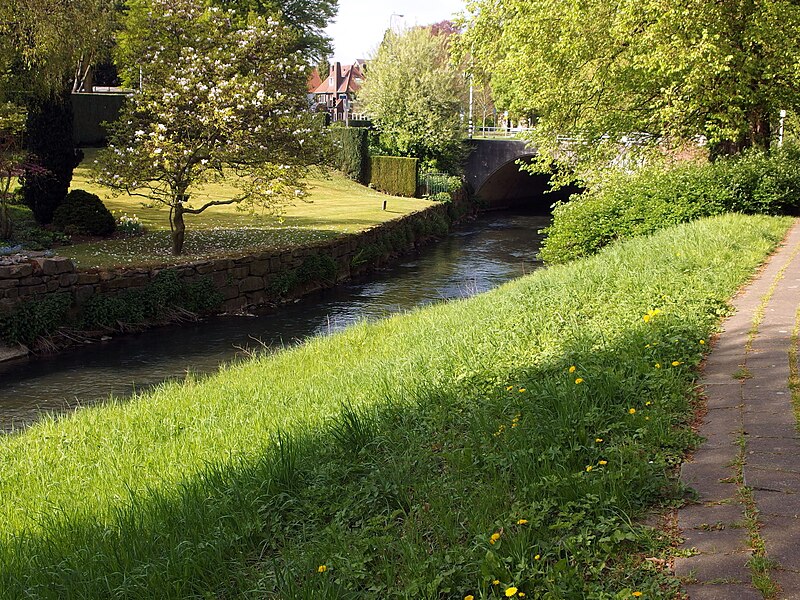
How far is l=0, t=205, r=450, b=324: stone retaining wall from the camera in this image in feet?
47.0

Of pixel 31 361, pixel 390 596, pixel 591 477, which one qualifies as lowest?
pixel 31 361

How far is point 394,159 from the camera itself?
1449 inches

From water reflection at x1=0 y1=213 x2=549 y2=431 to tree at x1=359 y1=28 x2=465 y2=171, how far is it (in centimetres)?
1427

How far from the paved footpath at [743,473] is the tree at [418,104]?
3292cm

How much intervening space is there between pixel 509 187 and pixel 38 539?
133 feet

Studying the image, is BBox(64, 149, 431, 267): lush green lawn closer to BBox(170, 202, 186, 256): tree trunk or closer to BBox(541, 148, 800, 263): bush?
BBox(170, 202, 186, 256): tree trunk

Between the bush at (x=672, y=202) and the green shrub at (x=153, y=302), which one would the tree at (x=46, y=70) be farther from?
the bush at (x=672, y=202)

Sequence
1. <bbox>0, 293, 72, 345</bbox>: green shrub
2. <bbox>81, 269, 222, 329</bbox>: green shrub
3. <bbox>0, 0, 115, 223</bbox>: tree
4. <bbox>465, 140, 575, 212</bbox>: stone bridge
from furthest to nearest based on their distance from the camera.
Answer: <bbox>465, 140, 575, 212</bbox>: stone bridge, <bbox>0, 0, 115, 223</bbox>: tree, <bbox>81, 269, 222, 329</bbox>: green shrub, <bbox>0, 293, 72, 345</bbox>: green shrub

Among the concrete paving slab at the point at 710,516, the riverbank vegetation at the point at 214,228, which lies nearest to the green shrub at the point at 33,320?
the riverbank vegetation at the point at 214,228

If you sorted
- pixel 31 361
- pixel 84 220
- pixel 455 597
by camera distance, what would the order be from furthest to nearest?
1. pixel 84 220
2. pixel 31 361
3. pixel 455 597

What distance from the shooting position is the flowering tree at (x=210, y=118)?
695 inches

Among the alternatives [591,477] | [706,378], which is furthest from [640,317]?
[591,477]

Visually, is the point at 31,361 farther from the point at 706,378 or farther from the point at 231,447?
the point at 706,378

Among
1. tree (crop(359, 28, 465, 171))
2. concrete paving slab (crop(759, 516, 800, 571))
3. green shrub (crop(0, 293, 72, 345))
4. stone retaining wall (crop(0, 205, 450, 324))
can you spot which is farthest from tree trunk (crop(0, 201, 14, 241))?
tree (crop(359, 28, 465, 171))
